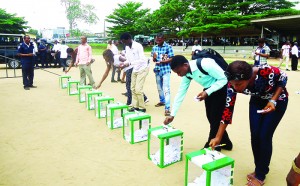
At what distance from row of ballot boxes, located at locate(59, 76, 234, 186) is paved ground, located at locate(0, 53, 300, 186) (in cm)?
14

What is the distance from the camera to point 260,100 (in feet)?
9.02

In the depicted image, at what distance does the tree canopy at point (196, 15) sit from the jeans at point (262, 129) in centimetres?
2509

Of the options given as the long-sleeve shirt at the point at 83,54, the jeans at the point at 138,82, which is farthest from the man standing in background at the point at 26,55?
the jeans at the point at 138,82

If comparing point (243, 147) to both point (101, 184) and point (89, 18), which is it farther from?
point (89, 18)

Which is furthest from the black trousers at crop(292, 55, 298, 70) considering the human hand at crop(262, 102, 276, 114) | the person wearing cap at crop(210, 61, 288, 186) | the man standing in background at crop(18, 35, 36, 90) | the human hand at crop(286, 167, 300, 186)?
the human hand at crop(286, 167, 300, 186)

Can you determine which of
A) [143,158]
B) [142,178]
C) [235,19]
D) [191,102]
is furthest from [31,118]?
[235,19]

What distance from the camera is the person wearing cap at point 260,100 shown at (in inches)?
93.9

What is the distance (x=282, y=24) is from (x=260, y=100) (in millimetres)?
24187

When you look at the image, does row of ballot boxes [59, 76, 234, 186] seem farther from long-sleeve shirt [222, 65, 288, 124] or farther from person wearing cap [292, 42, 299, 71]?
person wearing cap [292, 42, 299, 71]

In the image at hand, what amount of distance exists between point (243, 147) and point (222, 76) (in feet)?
4.97

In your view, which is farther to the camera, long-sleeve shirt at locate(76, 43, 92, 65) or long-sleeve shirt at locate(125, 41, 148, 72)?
long-sleeve shirt at locate(76, 43, 92, 65)

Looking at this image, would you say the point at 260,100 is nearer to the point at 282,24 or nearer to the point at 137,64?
the point at 137,64

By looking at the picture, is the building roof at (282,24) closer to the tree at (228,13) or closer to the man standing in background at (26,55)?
the tree at (228,13)

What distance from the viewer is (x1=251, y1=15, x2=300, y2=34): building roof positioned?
67.3ft
